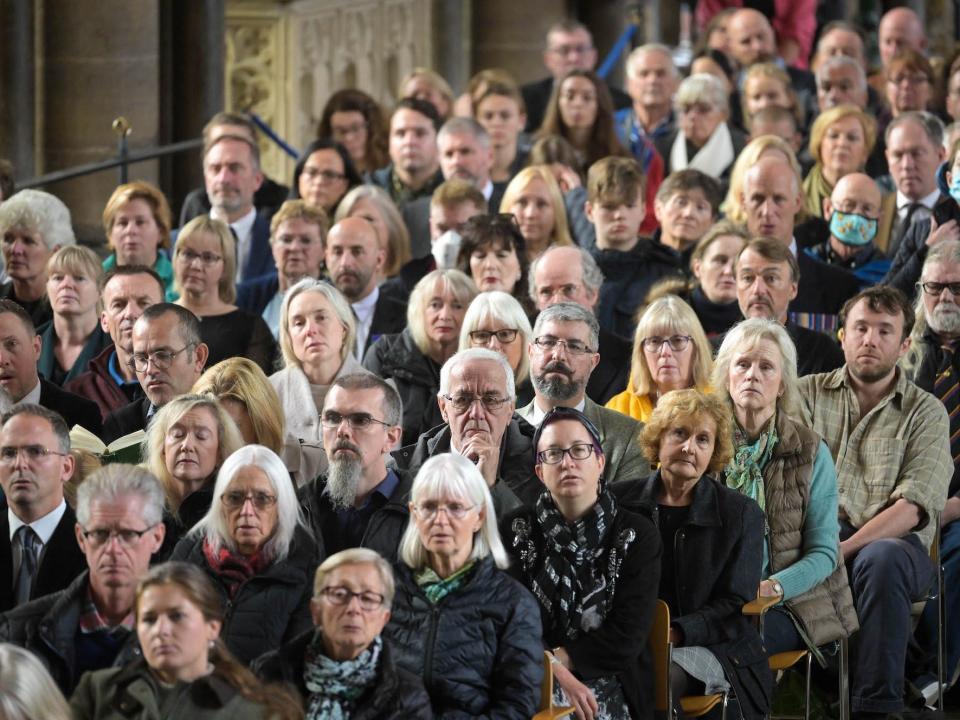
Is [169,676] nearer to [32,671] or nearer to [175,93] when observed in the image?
[32,671]

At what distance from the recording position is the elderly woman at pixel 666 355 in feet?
28.7

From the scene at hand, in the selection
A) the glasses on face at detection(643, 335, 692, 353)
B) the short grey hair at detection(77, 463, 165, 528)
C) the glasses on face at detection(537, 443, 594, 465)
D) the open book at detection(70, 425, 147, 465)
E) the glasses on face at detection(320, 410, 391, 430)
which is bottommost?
the open book at detection(70, 425, 147, 465)

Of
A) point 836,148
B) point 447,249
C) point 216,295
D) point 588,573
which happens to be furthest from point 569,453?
point 836,148

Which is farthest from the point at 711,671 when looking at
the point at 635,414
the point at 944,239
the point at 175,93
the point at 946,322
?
the point at 175,93

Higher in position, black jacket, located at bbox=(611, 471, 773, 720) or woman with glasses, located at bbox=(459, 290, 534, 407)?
woman with glasses, located at bbox=(459, 290, 534, 407)

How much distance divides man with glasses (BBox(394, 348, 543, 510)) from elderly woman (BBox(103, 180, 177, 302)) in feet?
9.09

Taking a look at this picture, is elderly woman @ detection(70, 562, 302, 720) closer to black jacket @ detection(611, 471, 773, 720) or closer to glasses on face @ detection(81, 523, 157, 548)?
glasses on face @ detection(81, 523, 157, 548)

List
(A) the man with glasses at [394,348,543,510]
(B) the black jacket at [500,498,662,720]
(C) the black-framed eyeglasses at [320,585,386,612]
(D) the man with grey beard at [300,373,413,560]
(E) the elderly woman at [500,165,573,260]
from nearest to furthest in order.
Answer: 1. (C) the black-framed eyeglasses at [320,585,386,612]
2. (B) the black jacket at [500,498,662,720]
3. (D) the man with grey beard at [300,373,413,560]
4. (A) the man with glasses at [394,348,543,510]
5. (E) the elderly woman at [500,165,573,260]

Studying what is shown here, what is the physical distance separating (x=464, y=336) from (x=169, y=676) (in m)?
2.66

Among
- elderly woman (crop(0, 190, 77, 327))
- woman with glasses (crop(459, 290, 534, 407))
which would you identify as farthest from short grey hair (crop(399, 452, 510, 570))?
elderly woman (crop(0, 190, 77, 327))

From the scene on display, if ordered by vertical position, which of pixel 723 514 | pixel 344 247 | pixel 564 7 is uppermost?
pixel 564 7

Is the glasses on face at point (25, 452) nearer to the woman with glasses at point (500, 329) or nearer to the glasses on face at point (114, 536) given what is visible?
the glasses on face at point (114, 536)

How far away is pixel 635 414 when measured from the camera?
29.1 ft

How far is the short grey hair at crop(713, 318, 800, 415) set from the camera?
8.35 m
